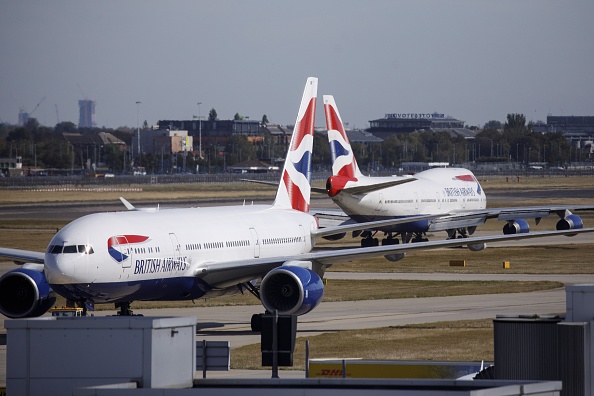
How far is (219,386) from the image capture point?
17.0 meters

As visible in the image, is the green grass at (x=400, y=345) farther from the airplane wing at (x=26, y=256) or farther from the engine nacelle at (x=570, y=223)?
the engine nacelle at (x=570, y=223)

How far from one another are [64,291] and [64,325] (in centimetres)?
1759

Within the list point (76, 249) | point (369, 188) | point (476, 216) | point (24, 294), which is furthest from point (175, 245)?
point (476, 216)

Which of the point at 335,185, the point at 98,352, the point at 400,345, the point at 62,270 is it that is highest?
the point at 335,185

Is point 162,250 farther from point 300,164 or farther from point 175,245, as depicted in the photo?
point 300,164

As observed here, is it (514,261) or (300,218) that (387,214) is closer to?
(514,261)

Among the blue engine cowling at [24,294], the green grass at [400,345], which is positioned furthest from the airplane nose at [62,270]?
the green grass at [400,345]

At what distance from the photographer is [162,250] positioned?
3766 centimetres

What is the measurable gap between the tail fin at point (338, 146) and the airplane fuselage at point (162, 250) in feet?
105

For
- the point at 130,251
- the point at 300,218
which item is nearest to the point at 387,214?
the point at 300,218

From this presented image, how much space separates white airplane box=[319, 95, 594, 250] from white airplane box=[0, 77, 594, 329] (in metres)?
31.6

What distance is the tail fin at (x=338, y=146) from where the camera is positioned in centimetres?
7731

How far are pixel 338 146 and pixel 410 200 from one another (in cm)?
653

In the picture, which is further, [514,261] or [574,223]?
[574,223]
